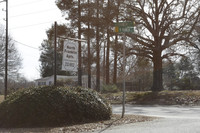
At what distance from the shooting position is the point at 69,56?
13.2m

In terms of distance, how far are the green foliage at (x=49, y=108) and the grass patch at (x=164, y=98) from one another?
13887mm

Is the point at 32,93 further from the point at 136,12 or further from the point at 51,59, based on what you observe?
the point at 51,59

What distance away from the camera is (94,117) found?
11859 mm

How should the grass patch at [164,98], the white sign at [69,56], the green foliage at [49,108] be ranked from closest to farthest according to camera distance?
the green foliage at [49,108], the white sign at [69,56], the grass patch at [164,98]

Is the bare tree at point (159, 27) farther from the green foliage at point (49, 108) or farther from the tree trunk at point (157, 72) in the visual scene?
the green foliage at point (49, 108)

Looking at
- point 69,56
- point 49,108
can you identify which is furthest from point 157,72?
point 49,108

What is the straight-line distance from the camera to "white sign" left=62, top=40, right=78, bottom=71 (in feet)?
42.8

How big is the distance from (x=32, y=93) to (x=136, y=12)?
19952 millimetres

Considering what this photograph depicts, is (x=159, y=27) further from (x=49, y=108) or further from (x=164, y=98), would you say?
(x=49, y=108)

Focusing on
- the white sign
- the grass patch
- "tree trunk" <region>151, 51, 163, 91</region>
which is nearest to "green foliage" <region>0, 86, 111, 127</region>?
the white sign

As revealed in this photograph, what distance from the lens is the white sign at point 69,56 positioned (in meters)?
13.1

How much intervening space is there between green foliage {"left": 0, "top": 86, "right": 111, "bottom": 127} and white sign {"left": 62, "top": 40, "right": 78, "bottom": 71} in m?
1.32

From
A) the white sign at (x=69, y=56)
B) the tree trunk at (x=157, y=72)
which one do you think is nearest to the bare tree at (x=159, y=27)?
the tree trunk at (x=157, y=72)

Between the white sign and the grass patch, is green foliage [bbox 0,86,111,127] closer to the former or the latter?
the white sign
